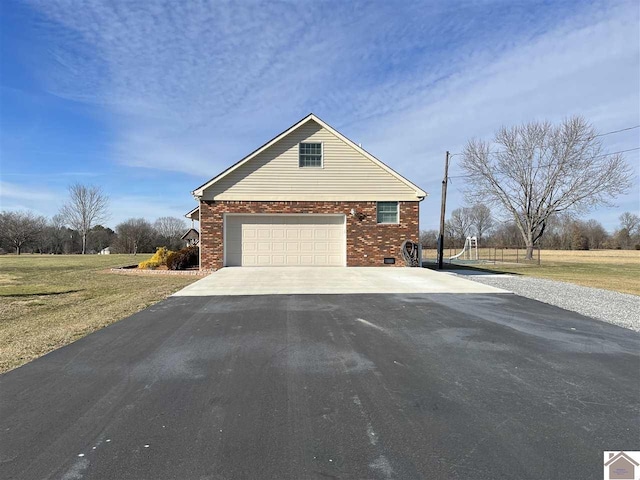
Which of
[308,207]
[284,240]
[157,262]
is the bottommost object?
[157,262]

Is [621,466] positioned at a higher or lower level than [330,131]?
lower

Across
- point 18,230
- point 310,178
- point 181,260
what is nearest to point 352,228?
point 310,178

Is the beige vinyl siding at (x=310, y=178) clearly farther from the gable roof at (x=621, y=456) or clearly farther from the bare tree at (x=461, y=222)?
the bare tree at (x=461, y=222)

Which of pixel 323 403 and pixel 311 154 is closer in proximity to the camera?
pixel 323 403

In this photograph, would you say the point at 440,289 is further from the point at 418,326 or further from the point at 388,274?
the point at 418,326

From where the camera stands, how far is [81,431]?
2920 mm

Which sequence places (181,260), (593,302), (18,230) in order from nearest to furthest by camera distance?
(593,302) < (181,260) < (18,230)

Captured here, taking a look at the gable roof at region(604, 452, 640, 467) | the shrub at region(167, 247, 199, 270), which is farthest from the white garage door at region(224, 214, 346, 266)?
the gable roof at region(604, 452, 640, 467)

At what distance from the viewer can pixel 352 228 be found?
16.5 meters

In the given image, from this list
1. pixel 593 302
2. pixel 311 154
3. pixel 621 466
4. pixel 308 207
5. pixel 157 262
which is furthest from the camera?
pixel 157 262

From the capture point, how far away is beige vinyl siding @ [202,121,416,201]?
16.2m

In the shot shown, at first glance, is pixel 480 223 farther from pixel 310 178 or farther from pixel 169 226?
pixel 310 178

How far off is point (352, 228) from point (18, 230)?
159 feet

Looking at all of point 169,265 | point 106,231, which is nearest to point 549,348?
point 169,265
